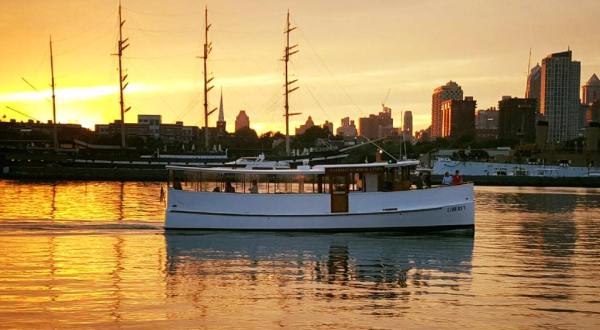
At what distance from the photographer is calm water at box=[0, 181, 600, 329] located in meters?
15.9

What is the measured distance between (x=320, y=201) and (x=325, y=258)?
674cm

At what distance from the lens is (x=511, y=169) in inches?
4806

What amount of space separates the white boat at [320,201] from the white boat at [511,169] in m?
88.1

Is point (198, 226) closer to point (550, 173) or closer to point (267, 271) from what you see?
point (267, 271)

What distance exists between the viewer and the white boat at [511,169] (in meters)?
120

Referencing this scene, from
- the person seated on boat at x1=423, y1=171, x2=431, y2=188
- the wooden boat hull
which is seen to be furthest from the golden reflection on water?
the person seated on boat at x1=423, y1=171, x2=431, y2=188

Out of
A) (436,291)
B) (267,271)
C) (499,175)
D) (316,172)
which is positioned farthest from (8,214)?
(499,175)

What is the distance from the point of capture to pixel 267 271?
22250 mm

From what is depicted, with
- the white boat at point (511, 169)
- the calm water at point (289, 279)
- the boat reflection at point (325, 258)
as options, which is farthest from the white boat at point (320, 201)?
the white boat at point (511, 169)

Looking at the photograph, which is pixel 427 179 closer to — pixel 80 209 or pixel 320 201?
pixel 320 201

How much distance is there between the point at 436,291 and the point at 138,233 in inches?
664

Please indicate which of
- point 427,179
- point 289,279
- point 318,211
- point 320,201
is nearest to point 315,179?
point 320,201

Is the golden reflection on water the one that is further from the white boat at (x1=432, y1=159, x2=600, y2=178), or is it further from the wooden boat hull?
the white boat at (x1=432, y1=159, x2=600, y2=178)

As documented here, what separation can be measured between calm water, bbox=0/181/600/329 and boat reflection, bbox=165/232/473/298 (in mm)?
62
